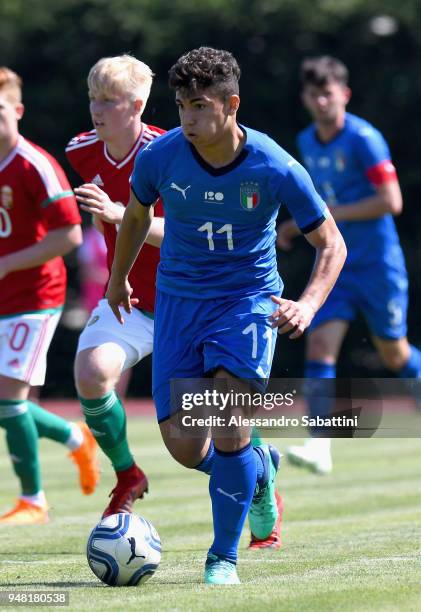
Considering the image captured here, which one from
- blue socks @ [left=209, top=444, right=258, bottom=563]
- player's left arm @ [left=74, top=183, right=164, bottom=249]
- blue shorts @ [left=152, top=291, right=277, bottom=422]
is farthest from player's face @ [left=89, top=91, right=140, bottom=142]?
blue socks @ [left=209, top=444, right=258, bottom=563]

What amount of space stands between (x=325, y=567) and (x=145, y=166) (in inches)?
72.4

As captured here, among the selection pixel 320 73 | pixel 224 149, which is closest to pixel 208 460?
pixel 224 149

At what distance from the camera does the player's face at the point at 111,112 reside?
6.88m

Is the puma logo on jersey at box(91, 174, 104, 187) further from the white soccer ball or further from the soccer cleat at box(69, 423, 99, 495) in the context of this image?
the soccer cleat at box(69, 423, 99, 495)

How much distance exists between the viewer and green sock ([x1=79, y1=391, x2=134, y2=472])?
7082 millimetres

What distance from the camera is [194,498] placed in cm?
918

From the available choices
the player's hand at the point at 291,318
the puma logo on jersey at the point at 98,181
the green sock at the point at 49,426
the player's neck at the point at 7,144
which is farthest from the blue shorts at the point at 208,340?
the green sock at the point at 49,426

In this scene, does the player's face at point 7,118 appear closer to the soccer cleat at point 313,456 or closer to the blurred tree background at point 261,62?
the soccer cleat at point 313,456

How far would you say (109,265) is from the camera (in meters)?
7.15

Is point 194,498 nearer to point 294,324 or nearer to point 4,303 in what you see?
point 4,303

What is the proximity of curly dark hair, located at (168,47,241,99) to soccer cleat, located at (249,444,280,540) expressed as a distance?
1.81 m

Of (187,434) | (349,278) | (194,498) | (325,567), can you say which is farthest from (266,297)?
(349,278)

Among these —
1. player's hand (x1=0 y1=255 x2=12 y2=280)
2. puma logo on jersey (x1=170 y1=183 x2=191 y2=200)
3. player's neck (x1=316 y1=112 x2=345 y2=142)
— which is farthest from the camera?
player's neck (x1=316 y1=112 x2=345 y2=142)

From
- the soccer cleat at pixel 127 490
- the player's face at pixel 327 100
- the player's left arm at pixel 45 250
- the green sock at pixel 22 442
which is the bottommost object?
the green sock at pixel 22 442
